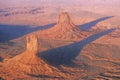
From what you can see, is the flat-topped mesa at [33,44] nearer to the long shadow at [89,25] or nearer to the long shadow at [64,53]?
the long shadow at [64,53]

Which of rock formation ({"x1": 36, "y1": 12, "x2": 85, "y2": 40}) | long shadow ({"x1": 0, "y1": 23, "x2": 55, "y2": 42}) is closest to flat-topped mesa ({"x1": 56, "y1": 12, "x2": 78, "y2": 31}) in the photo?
rock formation ({"x1": 36, "y1": 12, "x2": 85, "y2": 40})

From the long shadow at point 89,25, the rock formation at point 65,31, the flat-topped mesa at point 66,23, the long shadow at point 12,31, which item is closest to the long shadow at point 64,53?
the rock formation at point 65,31

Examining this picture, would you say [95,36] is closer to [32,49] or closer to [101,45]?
[101,45]

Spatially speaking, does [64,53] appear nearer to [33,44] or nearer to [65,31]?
[33,44]

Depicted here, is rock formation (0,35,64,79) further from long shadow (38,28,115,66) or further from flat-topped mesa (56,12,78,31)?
flat-topped mesa (56,12,78,31)

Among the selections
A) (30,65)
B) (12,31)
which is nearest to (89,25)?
(12,31)

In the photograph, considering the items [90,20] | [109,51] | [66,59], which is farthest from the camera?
[90,20]

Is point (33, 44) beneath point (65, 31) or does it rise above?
beneath

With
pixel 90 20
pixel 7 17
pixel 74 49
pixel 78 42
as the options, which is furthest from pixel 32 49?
pixel 7 17
